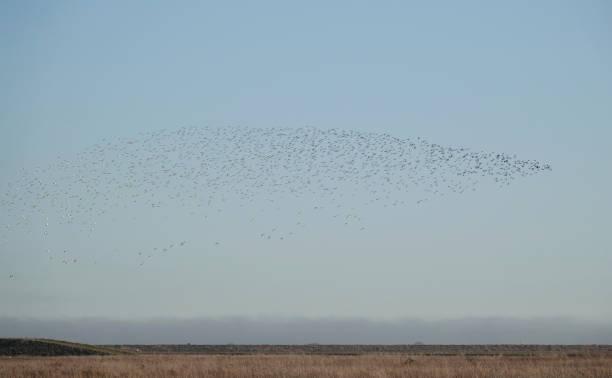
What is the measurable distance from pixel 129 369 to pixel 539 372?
65.1 feet

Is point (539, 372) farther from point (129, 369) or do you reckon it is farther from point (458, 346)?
point (458, 346)

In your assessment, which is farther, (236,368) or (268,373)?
(236,368)

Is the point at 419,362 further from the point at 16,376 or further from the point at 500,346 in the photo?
the point at 500,346

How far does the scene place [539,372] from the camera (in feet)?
122

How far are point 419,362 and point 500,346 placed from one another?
132 ft

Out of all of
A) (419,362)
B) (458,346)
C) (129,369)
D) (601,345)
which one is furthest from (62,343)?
(601,345)

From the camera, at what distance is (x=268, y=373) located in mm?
38438

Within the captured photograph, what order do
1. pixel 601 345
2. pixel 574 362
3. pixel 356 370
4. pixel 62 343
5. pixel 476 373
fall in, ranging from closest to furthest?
pixel 476 373
pixel 356 370
pixel 574 362
pixel 62 343
pixel 601 345

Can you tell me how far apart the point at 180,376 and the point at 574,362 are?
21386mm

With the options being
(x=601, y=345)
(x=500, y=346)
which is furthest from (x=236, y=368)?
(x=601, y=345)

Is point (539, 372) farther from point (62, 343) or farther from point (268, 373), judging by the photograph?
point (62, 343)

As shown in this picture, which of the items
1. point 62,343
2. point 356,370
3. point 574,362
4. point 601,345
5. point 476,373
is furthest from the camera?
point 601,345

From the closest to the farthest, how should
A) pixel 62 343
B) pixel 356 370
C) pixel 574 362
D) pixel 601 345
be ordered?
pixel 356 370, pixel 574 362, pixel 62 343, pixel 601 345

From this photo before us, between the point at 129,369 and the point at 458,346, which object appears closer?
the point at 129,369
